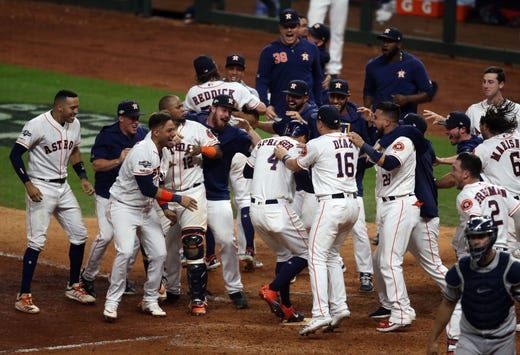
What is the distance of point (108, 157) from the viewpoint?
9578 mm

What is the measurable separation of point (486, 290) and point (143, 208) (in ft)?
11.5

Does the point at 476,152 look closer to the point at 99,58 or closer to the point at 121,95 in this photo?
the point at 121,95

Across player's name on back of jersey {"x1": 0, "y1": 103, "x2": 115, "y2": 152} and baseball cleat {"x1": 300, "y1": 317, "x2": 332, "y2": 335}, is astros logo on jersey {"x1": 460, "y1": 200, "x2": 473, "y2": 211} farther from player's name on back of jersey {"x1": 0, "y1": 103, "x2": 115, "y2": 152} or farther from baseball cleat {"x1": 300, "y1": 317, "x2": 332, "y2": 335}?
player's name on back of jersey {"x1": 0, "y1": 103, "x2": 115, "y2": 152}

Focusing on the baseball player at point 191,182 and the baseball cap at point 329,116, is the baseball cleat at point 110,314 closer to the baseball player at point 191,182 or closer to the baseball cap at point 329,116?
the baseball player at point 191,182

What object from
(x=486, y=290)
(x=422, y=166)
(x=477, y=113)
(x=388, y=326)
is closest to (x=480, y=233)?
(x=486, y=290)

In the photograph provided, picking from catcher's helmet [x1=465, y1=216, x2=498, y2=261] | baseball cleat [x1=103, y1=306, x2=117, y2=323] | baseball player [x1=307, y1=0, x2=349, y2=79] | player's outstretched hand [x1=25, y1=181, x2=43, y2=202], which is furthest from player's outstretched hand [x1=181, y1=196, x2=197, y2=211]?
baseball player [x1=307, y1=0, x2=349, y2=79]

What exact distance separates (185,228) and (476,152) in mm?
2589

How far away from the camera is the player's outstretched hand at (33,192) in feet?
30.5

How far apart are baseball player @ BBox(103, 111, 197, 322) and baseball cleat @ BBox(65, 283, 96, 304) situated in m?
0.54

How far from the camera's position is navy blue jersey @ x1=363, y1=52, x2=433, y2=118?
38.1 feet

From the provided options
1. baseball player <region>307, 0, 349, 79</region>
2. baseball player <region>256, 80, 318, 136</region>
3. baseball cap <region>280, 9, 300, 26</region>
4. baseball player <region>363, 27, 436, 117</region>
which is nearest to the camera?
baseball player <region>256, 80, 318, 136</region>

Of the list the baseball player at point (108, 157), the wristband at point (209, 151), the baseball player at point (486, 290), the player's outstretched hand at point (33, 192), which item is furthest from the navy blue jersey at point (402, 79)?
the baseball player at point (486, 290)

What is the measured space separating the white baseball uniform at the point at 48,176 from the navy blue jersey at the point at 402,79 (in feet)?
11.9

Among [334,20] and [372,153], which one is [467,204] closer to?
[372,153]
